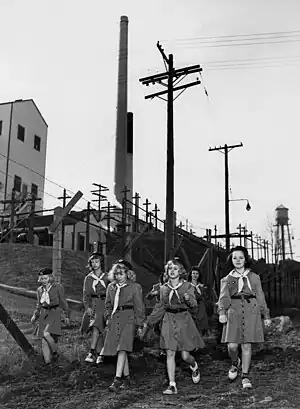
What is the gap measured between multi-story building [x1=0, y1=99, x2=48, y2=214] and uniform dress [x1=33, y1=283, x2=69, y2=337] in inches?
928

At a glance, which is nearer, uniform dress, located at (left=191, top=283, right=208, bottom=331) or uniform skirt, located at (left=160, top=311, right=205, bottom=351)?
uniform skirt, located at (left=160, top=311, right=205, bottom=351)

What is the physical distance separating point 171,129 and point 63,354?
9948 millimetres

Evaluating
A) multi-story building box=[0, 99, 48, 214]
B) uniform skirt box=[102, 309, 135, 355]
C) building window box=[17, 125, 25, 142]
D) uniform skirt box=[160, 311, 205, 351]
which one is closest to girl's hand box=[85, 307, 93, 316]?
uniform skirt box=[102, 309, 135, 355]

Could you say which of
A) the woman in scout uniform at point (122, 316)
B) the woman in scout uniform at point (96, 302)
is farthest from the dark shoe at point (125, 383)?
the woman in scout uniform at point (96, 302)

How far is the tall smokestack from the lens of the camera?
36094mm

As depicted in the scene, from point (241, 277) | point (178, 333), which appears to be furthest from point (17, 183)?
point (241, 277)

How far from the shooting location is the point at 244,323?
6.20 m

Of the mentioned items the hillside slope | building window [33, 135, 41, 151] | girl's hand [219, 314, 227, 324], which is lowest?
girl's hand [219, 314, 227, 324]

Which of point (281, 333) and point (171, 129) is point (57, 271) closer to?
point (281, 333)

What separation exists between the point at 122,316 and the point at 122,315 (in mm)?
13

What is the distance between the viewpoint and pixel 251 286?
6383mm

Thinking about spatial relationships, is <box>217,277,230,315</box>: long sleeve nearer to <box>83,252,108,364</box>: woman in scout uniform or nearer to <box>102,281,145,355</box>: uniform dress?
<box>102,281,145,355</box>: uniform dress

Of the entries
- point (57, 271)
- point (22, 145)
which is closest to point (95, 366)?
point (57, 271)

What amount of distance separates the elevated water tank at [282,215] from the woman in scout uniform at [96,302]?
49067 mm
